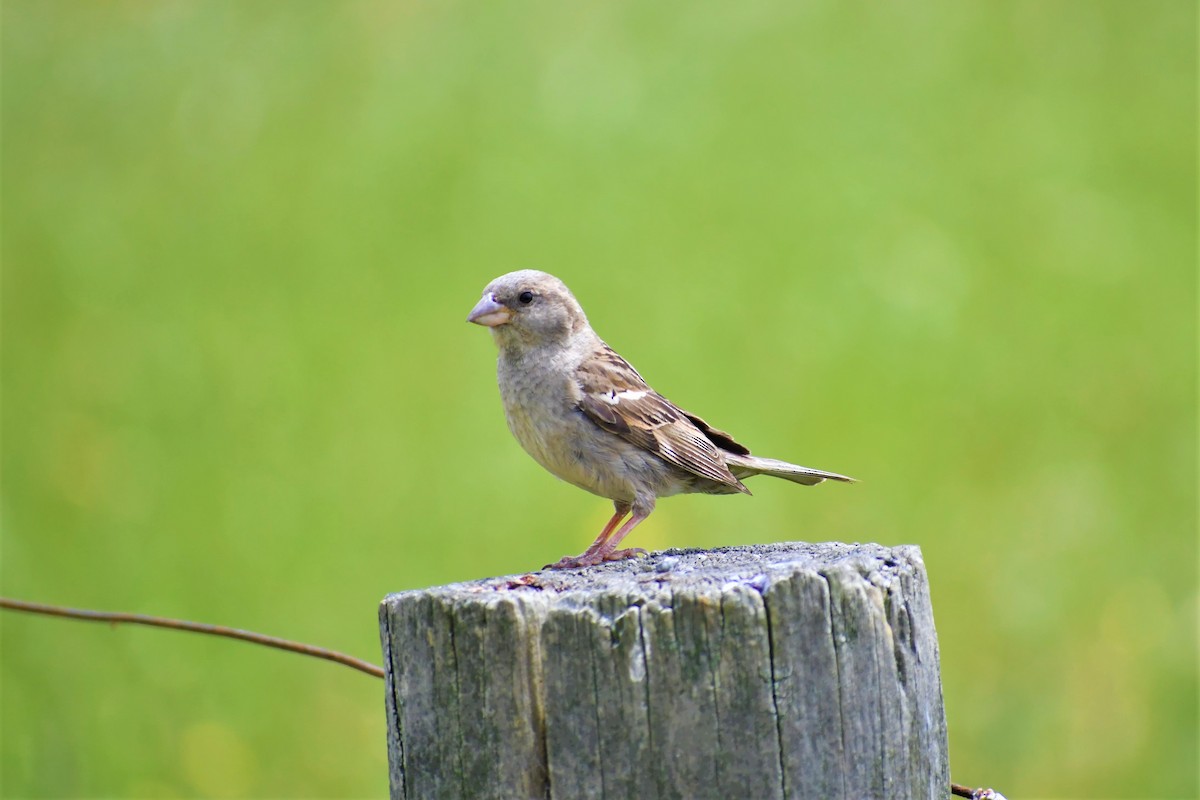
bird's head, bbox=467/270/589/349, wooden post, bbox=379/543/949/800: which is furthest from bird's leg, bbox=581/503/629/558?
wooden post, bbox=379/543/949/800

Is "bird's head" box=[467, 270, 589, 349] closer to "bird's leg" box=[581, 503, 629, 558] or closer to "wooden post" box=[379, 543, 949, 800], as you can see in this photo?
"bird's leg" box=[581, 503, 629, 558]

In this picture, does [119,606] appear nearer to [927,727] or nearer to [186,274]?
[186,274]

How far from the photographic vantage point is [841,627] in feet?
Answer: 6.79

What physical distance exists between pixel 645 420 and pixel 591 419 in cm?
18

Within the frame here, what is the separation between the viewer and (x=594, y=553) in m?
3.56

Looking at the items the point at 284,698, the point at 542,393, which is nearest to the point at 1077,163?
the point at 542,393

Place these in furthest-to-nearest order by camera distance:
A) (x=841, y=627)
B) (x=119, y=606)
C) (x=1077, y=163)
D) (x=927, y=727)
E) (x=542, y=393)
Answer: (x=1077, y=163) < (x=119, y=606) < (x=542, y=393) < (x=927, y=727) < (x=841, y=627)

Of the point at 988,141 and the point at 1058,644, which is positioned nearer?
the point at 1058,644

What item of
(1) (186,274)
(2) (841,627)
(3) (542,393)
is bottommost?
(2) (841,627)

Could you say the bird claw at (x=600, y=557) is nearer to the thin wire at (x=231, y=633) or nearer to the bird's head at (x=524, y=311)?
the thin wire at (x=231, y=633)

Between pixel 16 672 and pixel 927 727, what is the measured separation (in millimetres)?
5722

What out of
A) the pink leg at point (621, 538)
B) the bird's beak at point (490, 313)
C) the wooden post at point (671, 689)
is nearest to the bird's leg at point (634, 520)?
the pink leg at point (621, 538)

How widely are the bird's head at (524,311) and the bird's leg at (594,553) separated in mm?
637

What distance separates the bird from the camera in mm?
3873
